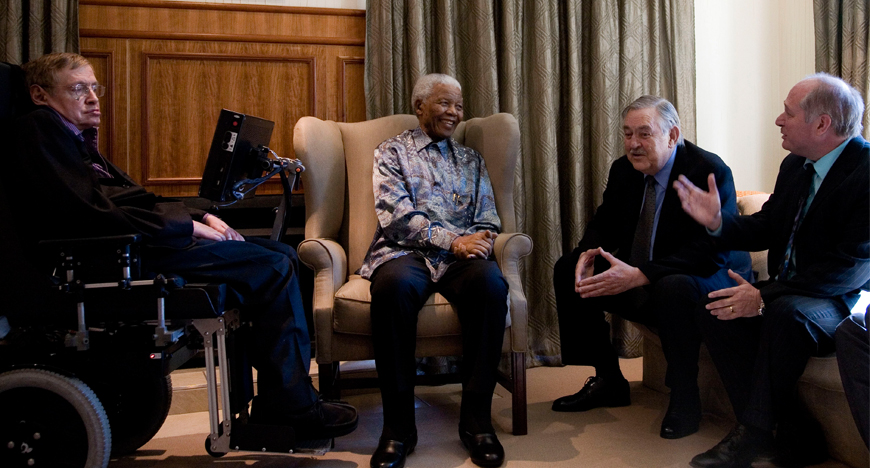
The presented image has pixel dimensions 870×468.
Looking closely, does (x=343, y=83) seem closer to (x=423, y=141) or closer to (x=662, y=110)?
(x=423, y=141)

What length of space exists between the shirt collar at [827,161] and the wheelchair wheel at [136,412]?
2.05m

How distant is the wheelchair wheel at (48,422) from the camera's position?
5.48 ft

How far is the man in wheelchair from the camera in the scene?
5.65 feet

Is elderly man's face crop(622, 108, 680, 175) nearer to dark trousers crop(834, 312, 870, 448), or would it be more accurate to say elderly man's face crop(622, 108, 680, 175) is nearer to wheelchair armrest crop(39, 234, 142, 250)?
dark trousers crop(834, 312, 870, 448)

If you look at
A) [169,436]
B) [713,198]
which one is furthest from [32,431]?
[713,198]

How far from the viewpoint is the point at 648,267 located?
2297 millimetres

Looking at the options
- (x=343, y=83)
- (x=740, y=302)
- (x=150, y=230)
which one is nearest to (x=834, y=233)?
(x=740, y=302)

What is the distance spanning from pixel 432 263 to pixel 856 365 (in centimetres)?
126

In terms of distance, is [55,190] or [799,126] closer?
[55,190]

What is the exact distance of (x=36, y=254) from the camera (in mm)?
1747

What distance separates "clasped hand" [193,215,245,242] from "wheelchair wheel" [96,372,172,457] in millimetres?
470

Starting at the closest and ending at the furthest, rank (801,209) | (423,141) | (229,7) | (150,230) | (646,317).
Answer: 1. (150,230)
2. (801,209)
3. (646,317)
4. (423,141)
5. (229,7)

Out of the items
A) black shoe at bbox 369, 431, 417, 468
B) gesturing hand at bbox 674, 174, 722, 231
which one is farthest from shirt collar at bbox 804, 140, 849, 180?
black shoe at bbox 369, 431, 417, 468

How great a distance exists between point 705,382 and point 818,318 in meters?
0.63
